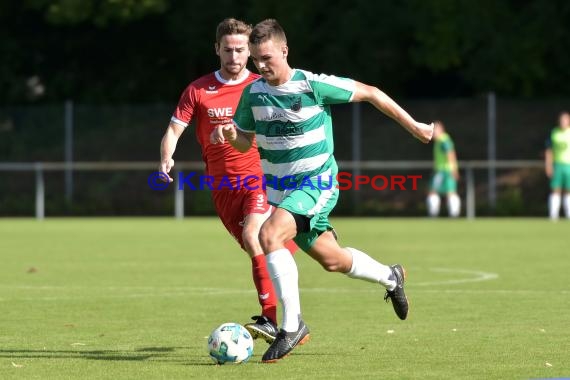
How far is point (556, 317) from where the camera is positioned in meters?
10.3

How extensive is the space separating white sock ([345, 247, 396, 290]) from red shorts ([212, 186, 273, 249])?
76cm

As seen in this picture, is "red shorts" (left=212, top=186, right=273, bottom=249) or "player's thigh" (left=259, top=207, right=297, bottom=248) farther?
"red shorts" (left=212, top=186, right=273, bottom=249)

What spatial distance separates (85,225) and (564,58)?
13.7m

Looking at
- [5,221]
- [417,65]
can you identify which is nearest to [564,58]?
[417,65]

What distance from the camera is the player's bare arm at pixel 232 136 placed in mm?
8414

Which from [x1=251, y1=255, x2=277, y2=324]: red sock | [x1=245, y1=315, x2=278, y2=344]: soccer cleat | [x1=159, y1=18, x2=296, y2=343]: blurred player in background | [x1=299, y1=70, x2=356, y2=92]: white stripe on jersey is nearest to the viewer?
[x1=299, y1=70, x2=356, y2=92]: white stripe on jersey

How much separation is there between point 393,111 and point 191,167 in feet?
80.0

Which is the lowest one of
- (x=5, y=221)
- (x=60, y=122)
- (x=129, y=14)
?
(x=5, y=221)

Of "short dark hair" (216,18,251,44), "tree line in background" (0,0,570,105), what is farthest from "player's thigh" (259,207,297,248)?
"tree line in background" (0,0,570,105)

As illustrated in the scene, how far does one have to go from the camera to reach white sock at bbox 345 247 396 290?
902cm

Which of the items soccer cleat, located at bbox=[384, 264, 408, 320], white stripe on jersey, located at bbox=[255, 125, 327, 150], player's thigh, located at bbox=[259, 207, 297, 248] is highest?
white stripe on jersey, located at bbox=[255, 125, 327, 150]

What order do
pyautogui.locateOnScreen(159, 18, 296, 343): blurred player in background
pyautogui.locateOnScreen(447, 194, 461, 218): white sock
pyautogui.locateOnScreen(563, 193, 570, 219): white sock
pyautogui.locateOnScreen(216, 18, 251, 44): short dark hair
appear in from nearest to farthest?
1. pyautogui.locateOnScreen(159, 18, 296, 343): blurred player in background
2. pyautogui.locateOnScreen(216, 18, 251, 44): short dark hair
3. pyautogui.locateOnScreen(563, 193, 570, 219): white sock
4. pyautogui.locateOnScreen(447, 194, 461, 218): white sock

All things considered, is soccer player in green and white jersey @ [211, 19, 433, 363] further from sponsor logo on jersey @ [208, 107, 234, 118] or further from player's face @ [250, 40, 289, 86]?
sponsor logo on jersey @ [208, 107, 234, 118]

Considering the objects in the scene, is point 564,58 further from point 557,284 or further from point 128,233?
point 557,284
